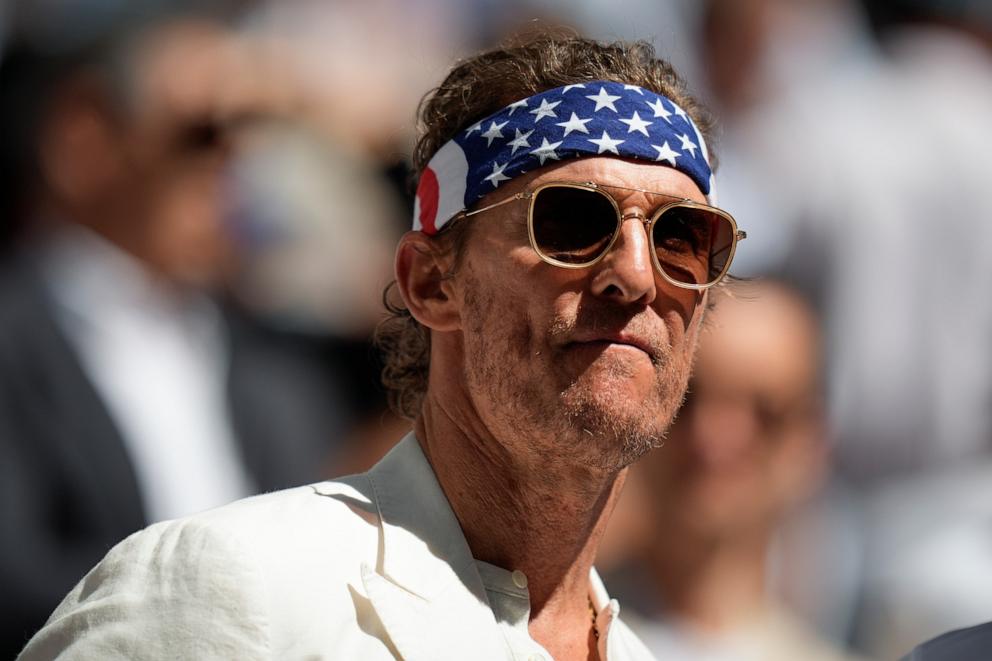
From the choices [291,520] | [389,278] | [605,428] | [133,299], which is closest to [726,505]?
[389,278]

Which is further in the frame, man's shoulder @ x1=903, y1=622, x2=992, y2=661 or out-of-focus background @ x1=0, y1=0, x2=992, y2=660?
out-of-focus background @ x1=0, y1=0, x2=992, y2=660

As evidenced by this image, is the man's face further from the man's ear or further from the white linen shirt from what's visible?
the white linen shirt

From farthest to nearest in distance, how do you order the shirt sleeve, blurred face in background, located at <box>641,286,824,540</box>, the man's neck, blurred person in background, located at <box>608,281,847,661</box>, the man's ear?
blurred face in background, located at <box>641,286,824,540</box> → blurred person in background, located at <box>608,281,847,661</box> → the man's ear → the man's neck → the shirt sleeve

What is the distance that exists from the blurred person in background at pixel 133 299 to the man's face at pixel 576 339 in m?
2.19

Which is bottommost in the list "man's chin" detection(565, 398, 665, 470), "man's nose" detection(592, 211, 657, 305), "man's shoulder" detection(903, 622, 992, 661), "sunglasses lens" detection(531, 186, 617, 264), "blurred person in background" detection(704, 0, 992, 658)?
"blurred person in background" detection(704, 0, 992, 658)

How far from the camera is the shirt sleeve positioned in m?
2.45

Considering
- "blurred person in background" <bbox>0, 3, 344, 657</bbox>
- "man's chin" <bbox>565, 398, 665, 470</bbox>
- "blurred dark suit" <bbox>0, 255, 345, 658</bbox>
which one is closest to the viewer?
"man's chin" <bbox>565, 398, 665, 470</bbox>

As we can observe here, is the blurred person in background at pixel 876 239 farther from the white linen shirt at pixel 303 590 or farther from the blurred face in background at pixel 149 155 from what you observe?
the white linen shirt at pixel 303 590

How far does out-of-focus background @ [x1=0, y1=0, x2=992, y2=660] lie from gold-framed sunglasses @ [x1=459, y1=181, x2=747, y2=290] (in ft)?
2.73

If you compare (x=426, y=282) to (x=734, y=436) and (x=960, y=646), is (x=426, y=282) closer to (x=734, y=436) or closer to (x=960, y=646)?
(x=960, y=646)

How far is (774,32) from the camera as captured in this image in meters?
6.91

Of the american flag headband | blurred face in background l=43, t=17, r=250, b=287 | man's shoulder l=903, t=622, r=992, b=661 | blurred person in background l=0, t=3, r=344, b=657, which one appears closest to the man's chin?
the american flag headband

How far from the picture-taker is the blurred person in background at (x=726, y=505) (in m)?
4.91

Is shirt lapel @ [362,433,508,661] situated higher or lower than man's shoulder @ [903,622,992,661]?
higher
